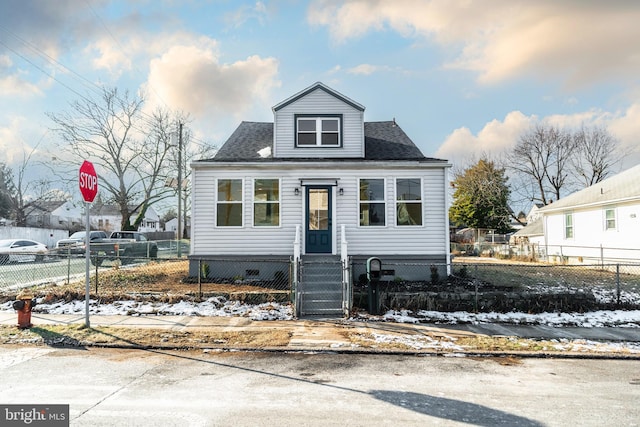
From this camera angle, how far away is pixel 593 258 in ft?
66.8

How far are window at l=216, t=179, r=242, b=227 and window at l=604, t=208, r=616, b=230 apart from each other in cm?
1877

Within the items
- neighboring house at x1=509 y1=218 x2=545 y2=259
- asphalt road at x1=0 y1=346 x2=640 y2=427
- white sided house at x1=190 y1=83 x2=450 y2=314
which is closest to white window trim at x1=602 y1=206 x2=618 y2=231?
neighboring house at x1=509 y1=218 x2=545 y2=259

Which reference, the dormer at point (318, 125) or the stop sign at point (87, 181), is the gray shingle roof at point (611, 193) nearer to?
the dormer at point (318, 125)

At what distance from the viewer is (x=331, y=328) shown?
8062mm

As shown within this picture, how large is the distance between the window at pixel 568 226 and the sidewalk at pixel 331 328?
704 inches

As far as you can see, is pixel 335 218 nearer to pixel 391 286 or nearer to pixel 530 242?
pixel 391 286

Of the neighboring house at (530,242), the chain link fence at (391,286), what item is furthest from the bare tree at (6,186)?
the neighboring house at (530,242)

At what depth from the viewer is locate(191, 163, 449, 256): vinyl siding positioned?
1291cm

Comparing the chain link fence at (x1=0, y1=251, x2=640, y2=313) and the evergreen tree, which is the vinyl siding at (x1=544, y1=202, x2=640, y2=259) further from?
the evergreen tree

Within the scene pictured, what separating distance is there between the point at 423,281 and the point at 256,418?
9.25m

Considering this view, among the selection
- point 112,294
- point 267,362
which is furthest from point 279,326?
point 112,294

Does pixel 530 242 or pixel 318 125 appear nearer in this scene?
pixel 318 125

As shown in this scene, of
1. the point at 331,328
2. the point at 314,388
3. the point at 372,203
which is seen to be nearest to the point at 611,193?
the point at 372,203

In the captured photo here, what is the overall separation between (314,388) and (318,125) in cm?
1062
